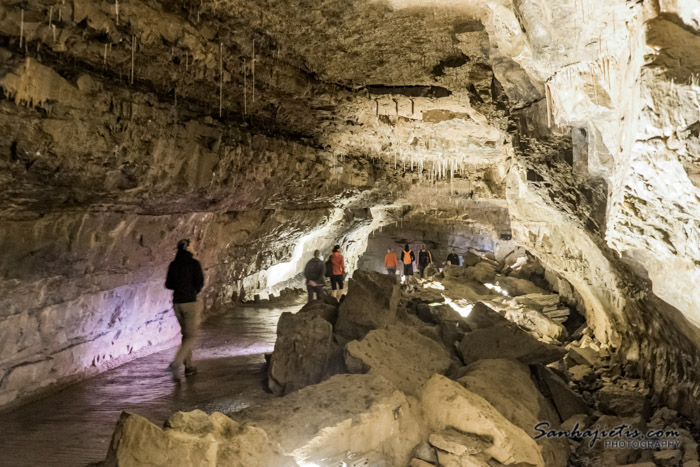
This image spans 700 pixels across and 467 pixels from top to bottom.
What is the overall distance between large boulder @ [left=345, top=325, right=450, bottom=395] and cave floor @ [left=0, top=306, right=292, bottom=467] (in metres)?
1.20

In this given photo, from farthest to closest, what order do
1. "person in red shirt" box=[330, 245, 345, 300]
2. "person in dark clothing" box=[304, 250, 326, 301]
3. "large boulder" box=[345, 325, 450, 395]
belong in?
"person in red shirt" box=[330, 245, 345, 300] < "person in dark clothing" box=[304, 250, 326, 301] < "large boulder" box=[345, 325, 450, 395]

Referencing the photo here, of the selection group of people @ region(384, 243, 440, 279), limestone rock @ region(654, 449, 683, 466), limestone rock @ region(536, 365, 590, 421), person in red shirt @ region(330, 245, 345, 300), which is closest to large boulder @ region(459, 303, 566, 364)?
limestone rock @ region(536, 365, 590, 421)

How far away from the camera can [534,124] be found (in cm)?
615

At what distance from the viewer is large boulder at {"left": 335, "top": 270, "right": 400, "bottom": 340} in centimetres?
684

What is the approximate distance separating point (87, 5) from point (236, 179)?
→ 12.0 ft

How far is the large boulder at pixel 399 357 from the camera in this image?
5.06 meters

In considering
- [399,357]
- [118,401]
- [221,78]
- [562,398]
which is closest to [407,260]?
[562,398]

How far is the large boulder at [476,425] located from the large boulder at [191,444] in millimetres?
1558

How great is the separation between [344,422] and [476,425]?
4.01 ft

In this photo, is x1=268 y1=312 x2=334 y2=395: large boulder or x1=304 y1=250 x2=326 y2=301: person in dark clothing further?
x1=304 y1=250 x2=326 y2=301: person in dark clothing

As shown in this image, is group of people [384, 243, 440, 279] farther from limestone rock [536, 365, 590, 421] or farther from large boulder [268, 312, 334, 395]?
large boulder [268, 312, 334, 395]

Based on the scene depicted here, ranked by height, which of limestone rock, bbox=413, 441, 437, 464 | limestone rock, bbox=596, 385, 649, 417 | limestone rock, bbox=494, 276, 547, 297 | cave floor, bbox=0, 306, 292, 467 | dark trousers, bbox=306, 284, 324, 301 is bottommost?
limestone rock, bbox=596, 385, 649, 417

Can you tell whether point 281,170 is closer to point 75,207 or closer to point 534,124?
point 75,207

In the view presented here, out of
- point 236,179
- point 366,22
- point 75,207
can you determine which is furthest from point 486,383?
point 75,207
